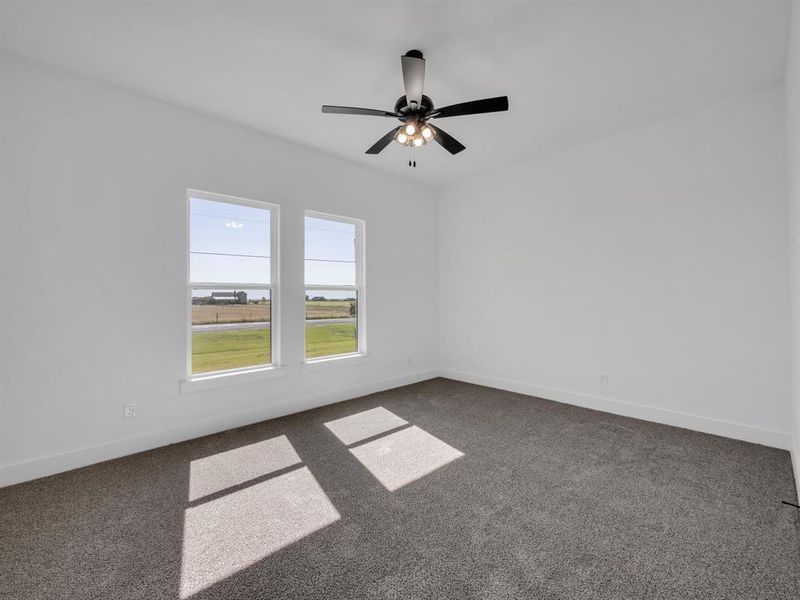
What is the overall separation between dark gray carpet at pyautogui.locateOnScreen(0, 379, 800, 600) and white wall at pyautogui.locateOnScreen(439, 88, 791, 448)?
1.88ft

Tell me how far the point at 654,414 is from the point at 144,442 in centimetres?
465

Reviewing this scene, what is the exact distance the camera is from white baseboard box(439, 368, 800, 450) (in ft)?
9.57

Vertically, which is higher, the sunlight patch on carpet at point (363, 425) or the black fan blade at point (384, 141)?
the black fan blade at point (384, 141)

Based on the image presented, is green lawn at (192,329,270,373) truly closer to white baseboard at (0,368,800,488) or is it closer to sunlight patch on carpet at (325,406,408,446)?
white baseboard at (0,368,800,488)

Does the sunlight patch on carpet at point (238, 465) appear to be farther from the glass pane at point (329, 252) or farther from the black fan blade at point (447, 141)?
the black fan blade at point (447, 141)

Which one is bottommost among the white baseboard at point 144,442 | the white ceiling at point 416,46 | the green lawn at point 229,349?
the white baseboard at point 144,442

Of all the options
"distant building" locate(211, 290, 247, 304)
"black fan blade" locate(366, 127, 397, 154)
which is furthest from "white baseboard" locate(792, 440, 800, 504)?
"distant building" locate(211, 290, 247, 304)

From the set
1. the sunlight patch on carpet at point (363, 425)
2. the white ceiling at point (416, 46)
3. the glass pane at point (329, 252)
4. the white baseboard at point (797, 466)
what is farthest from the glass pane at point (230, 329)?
the white baseboard at point (797, 466)

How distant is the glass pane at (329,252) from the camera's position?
4.14 meters

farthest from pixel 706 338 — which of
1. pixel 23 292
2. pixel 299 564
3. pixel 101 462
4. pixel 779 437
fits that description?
pixel 23 292

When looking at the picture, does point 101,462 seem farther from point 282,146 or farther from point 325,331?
point 282,146

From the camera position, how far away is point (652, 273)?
3.50 m

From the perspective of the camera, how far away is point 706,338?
3.20 meters

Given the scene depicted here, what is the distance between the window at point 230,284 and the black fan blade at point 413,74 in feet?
6.76
